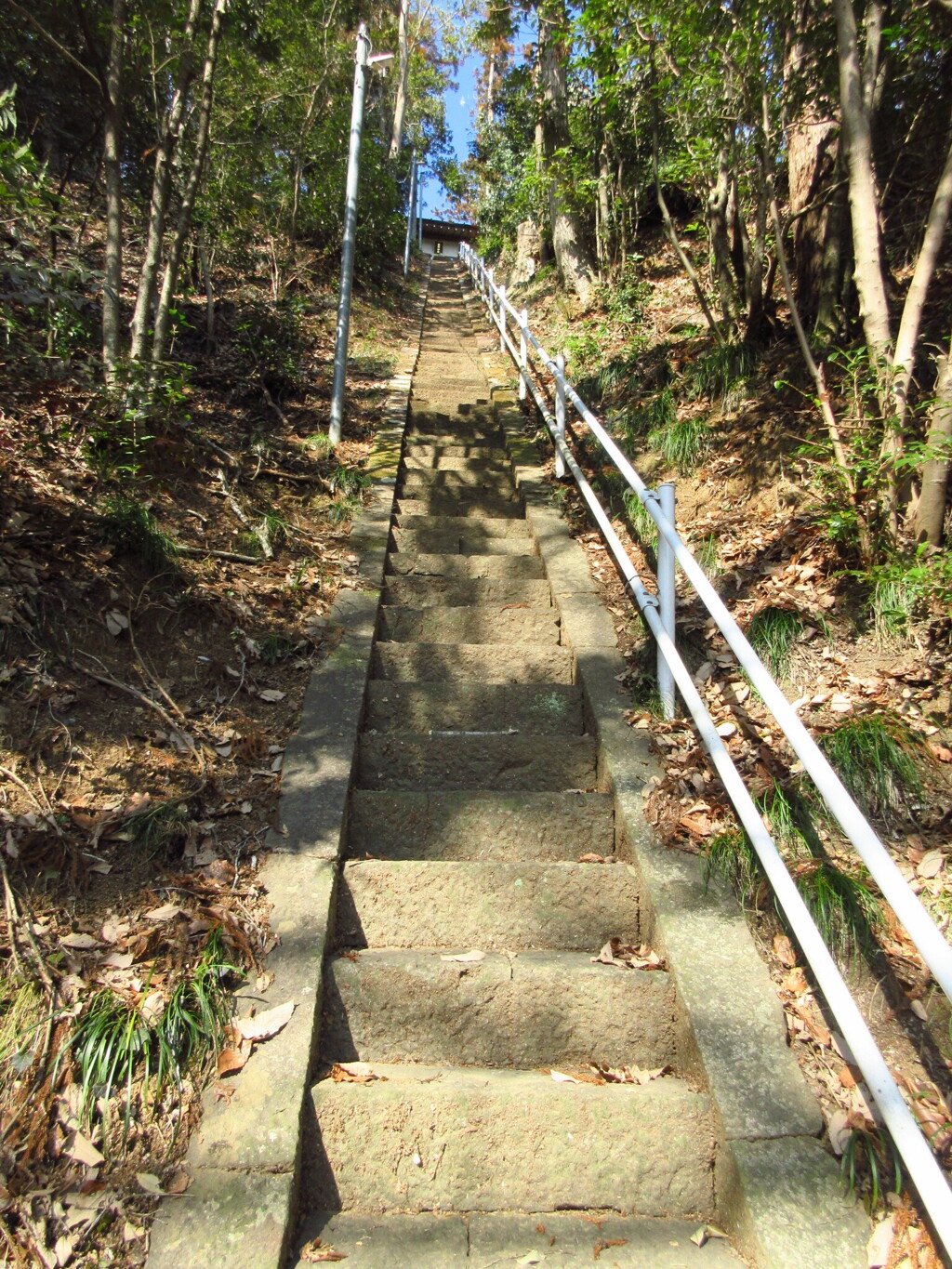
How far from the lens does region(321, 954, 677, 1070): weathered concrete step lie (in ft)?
6.54

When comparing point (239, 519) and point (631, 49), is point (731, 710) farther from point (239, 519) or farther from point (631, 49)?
point (631, 49)

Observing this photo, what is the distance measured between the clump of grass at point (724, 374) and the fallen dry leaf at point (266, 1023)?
4132mm

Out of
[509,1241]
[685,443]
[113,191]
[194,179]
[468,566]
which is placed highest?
[194,179]

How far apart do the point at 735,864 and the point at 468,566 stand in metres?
2.49

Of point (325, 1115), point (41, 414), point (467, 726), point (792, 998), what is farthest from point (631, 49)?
point (325, 1115)

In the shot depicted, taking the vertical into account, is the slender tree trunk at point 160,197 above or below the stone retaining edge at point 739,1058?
above

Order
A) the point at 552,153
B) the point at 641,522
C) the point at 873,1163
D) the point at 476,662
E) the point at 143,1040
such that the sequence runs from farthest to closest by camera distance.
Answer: the point at 552,153, the point at 641,522, the point at 476,662, the point at 143,1040, the point at 873,1163

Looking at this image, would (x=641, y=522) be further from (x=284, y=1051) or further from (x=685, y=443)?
(x=284, y=1051)

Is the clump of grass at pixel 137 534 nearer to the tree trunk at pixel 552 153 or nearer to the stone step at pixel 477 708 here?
the stone step at pixel 477 708

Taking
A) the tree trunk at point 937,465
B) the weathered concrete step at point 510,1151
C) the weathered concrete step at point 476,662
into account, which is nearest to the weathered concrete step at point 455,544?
the weathered concrete step at point 476,662

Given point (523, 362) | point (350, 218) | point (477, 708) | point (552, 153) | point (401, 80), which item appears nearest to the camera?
point (477, 708)

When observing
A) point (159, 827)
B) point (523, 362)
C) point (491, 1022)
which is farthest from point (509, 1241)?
point (523, 362)

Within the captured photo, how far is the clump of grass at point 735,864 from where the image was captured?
7.16 ft

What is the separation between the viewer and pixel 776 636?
116 inches
